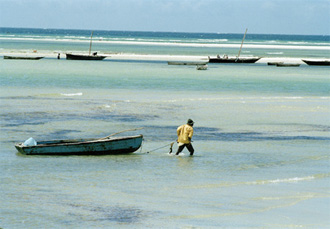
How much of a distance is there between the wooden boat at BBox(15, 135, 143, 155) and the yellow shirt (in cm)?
156

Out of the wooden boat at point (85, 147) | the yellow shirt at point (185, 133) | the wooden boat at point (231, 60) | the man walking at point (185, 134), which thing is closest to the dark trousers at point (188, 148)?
the man walking at point (185, 134)

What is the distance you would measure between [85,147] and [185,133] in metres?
3.63

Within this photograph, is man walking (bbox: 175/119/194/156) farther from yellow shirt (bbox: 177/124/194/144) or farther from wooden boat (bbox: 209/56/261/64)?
wooden boat (bbox: 209/56/261/64)

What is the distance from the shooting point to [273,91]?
49500mm

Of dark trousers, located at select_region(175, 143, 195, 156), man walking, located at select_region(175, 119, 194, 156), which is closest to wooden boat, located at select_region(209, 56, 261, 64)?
dark trousers, located at select_region(175, 143, 195, 156)

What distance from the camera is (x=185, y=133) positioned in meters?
21.9

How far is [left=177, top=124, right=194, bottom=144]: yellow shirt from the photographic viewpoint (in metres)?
21.8

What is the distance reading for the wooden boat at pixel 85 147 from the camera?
21984 mm

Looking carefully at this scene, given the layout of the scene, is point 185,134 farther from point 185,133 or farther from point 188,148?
point 188,148

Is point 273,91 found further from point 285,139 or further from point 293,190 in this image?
point 293,190

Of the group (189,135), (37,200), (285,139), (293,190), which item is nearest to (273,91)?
(285,139)

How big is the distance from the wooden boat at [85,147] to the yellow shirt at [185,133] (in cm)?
156

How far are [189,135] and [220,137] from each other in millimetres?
4874

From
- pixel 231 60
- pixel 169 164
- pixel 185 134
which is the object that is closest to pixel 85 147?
pixel 169 164
